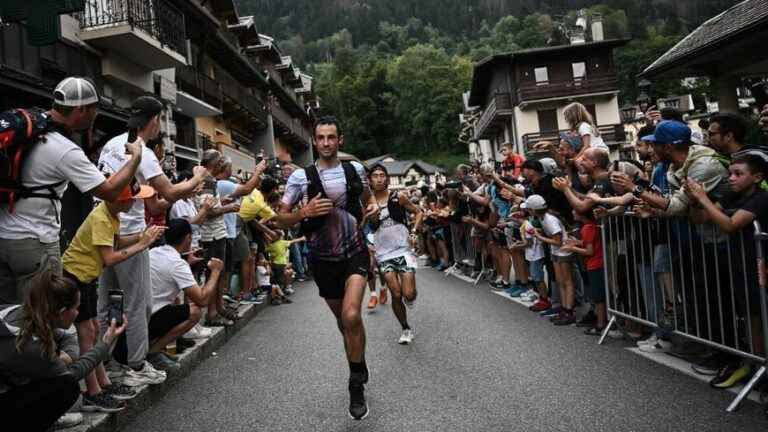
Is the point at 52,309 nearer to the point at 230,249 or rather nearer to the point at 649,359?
the point at 649,359

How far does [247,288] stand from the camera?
10.3 meters

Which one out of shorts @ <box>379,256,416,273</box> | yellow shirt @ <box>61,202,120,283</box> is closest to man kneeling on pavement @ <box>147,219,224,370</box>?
yellow shirt @ <box>61,202,120,283</box>

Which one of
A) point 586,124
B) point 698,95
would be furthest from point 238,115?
point 698,95

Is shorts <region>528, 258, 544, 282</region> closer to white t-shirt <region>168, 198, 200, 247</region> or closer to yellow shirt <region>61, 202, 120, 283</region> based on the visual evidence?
white t-shirt <region>168, 198, 200, 247</region>

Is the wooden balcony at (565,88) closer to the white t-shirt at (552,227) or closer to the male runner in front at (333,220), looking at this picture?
the white t-shirt at (552,227)

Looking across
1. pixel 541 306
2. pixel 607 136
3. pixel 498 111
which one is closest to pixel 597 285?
pixel 541 306

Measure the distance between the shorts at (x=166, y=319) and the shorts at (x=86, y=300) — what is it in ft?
2.98

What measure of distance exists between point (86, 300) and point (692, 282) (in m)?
4.85

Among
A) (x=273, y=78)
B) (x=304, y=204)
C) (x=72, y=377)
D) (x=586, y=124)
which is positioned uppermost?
(x=273, y=78)

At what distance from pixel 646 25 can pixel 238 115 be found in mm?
94373

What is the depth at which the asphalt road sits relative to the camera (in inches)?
161

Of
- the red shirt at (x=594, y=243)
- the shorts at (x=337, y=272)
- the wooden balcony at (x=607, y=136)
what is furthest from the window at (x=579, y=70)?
the shorts at (x=337, y=272)

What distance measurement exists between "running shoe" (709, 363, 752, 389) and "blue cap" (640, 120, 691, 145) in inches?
76.6

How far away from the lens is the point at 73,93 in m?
4.18
